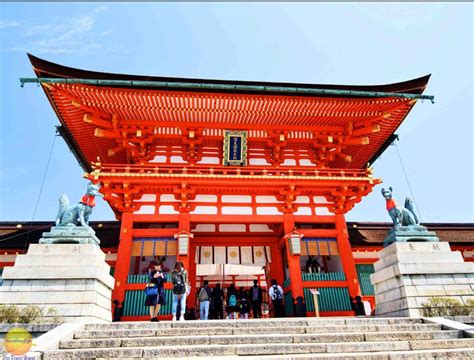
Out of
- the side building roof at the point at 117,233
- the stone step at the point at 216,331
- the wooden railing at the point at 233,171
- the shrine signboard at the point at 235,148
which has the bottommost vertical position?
the stone step at the point at 216,331

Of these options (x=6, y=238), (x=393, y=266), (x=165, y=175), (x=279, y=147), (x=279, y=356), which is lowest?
(x=279, y=356)

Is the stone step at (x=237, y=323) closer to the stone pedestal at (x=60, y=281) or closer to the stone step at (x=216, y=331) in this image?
the stone step at (x=216, y=331)

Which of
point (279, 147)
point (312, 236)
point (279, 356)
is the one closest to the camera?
point (279, 356)

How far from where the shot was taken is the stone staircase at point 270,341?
4805mm

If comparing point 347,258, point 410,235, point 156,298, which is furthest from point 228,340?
point 347,258

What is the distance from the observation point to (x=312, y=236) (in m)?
12.0

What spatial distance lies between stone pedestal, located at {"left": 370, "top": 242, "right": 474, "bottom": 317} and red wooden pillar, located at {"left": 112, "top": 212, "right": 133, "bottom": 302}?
8.11m

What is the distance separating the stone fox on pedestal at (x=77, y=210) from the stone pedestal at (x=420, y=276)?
8.32 meters

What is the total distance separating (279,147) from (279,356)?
959cm

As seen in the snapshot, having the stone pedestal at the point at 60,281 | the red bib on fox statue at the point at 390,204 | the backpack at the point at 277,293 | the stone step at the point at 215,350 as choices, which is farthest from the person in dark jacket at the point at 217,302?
the red bib on fox statue at the point at 390,204

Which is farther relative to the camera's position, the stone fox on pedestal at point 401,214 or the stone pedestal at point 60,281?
the stone fox on pedestal at point 401,214

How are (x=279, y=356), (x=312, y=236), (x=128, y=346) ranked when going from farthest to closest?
(x=312, y=236), (x=128, y=346), (x=279, y=356)

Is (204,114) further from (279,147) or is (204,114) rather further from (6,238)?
(6,238)

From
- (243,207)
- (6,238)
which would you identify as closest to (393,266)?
(243,207)
